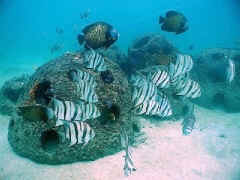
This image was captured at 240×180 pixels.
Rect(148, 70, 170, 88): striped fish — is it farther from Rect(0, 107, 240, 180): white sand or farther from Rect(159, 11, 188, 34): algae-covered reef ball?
Rect(0, 107, 240, 180): white sand

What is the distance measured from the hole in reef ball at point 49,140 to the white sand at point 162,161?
58cm

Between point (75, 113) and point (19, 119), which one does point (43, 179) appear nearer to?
point (19, 119)

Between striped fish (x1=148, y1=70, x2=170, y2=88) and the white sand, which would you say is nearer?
striped fish (x1=148, y1=70, x2=170, y2=88)

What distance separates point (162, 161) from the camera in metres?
7.16

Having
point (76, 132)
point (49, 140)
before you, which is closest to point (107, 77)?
point (49, 140)

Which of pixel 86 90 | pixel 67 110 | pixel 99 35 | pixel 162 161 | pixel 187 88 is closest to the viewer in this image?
pixel 67 110

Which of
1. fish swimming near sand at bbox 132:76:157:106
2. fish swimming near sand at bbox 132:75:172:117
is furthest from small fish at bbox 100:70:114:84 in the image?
fish swimming near sand at bbox 132:76:157:106

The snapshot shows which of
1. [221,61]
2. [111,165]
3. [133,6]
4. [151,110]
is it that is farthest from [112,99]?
[133,6]

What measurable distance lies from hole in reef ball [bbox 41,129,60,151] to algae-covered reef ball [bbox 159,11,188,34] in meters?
4.33

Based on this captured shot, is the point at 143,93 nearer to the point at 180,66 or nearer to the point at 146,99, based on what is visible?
the point at 146,99

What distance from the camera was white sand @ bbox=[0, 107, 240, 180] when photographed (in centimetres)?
631

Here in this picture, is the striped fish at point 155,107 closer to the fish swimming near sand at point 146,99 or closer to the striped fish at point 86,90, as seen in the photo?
the fish swimming near sand at point 146,99

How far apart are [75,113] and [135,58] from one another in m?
7.64

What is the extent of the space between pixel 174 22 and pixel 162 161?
413 cm
